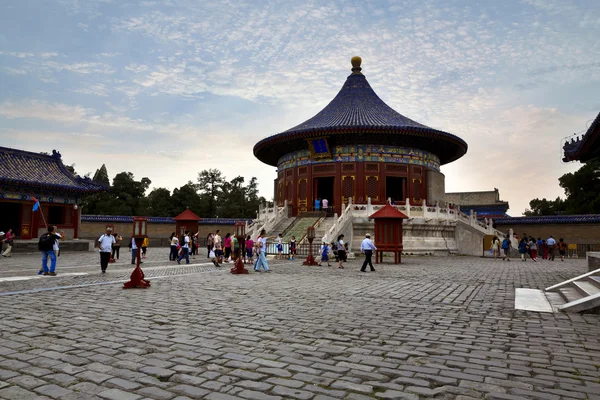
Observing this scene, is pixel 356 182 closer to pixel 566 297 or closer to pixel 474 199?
pixel 566 297

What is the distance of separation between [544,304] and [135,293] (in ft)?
25.1

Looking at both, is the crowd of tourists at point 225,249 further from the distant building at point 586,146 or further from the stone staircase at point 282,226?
the distant building at point 586,146

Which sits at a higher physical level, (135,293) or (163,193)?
(163,193)

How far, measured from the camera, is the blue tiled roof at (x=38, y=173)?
2612cm

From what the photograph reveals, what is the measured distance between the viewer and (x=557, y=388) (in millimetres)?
3551

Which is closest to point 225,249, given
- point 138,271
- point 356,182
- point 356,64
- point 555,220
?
point 138,271

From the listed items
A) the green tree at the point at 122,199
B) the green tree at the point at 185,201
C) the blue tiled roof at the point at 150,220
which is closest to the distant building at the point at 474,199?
the blue tiled roof at the point at 150,220

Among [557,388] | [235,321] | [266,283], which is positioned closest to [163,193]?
[266,283]

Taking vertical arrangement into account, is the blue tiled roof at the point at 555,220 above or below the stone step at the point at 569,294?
above

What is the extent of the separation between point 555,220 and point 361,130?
49.5 ft

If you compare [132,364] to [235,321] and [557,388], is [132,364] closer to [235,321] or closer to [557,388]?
[235,321]

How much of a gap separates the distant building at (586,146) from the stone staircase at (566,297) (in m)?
3.33

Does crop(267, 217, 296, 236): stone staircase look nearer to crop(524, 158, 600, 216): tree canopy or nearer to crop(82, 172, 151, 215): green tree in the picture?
crop(82, 172, 151, 215): green tree

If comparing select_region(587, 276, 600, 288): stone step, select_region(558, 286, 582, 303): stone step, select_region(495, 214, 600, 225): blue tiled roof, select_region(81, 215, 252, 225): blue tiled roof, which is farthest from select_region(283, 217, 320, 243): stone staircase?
select_region(495, 214, 600, 225): blue tiled roof
